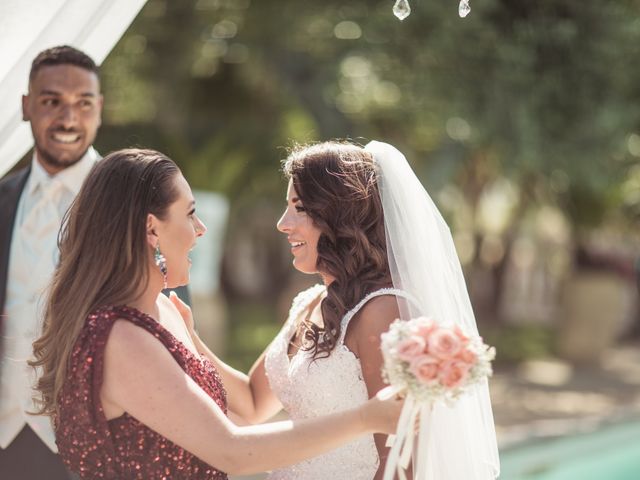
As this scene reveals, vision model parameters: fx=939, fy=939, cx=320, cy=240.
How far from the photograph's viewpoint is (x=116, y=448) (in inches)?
90.4

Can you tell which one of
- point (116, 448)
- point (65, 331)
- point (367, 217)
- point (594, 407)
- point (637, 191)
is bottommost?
point (116, 448)

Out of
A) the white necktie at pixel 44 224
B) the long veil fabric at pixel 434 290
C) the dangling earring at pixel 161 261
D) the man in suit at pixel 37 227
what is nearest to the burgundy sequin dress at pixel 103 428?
the dangling earring at pixel 161 261

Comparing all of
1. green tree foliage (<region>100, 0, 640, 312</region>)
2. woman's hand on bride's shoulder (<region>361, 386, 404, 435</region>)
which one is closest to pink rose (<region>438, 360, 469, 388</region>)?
woman's hand on bride's shoulder (<region>361, 386, 404, 435</region>)

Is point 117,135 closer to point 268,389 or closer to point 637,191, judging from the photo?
point 637,191

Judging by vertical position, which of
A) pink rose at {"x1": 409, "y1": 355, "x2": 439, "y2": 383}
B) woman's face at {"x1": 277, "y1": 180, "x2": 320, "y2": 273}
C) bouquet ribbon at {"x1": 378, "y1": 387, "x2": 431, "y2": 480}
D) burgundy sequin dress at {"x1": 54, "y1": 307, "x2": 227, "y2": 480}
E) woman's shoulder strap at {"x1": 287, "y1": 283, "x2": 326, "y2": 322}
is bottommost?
burgundy sequin dress at {"x1": 54, "y1": 307, "x2": 227, "y2": 480}

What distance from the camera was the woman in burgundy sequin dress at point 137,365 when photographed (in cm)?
222

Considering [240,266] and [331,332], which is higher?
[240,266]

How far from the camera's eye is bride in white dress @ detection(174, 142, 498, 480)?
8.83ft

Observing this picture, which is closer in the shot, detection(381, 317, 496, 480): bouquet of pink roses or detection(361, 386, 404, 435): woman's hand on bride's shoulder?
detection(381, 317, 496, 480): bouquet of pink roses

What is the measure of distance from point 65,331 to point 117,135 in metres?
9.53

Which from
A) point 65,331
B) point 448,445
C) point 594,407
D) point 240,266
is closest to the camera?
point 65,331

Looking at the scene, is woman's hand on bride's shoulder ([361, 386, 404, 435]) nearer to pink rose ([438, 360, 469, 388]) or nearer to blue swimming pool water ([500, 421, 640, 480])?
pink rose ([438, 360, 469, 388])

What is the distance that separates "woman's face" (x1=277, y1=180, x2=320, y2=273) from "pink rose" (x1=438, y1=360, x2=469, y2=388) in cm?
75

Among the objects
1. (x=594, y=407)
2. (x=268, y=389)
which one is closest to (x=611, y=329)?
(x=594, y=407)
